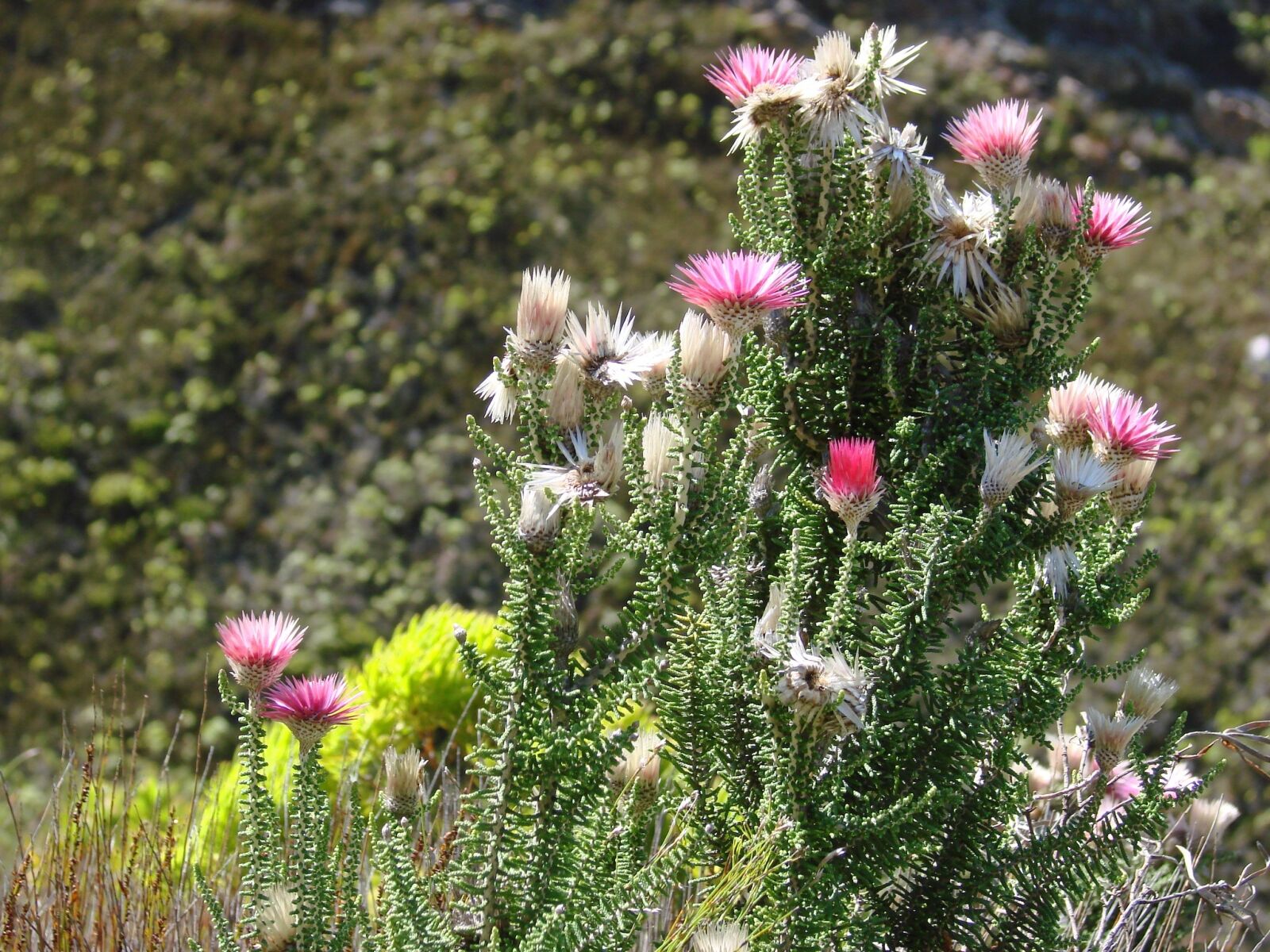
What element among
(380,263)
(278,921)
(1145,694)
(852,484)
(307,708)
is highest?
(380,263)

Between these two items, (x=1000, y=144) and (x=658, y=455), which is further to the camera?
(x=1000, y=144)

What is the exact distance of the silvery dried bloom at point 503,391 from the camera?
1.42 metres

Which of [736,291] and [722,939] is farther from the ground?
[736,291]

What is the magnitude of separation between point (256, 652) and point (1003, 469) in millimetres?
959

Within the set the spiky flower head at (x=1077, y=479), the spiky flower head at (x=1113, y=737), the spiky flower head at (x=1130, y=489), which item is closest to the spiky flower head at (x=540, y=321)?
the spiky flower head at (x=1077, y=479)

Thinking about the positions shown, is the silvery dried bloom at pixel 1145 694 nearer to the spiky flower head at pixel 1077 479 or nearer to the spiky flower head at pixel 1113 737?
the spiky flower head at pixel 1113 737

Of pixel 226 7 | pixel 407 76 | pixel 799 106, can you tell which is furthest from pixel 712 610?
pixel 226 7

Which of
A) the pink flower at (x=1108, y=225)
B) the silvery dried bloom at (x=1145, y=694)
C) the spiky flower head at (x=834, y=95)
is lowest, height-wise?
the silvery dried bloom at (x=1145, y=694)

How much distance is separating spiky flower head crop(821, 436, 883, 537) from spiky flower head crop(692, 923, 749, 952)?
0.53m

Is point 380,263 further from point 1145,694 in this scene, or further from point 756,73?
point 1145,694

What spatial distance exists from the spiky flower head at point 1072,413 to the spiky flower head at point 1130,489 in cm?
10

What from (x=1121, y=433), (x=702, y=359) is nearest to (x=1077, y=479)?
(x=1121, y=433)

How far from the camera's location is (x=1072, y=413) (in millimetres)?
1703

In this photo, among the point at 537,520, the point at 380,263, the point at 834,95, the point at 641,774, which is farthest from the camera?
the point at 380,263
